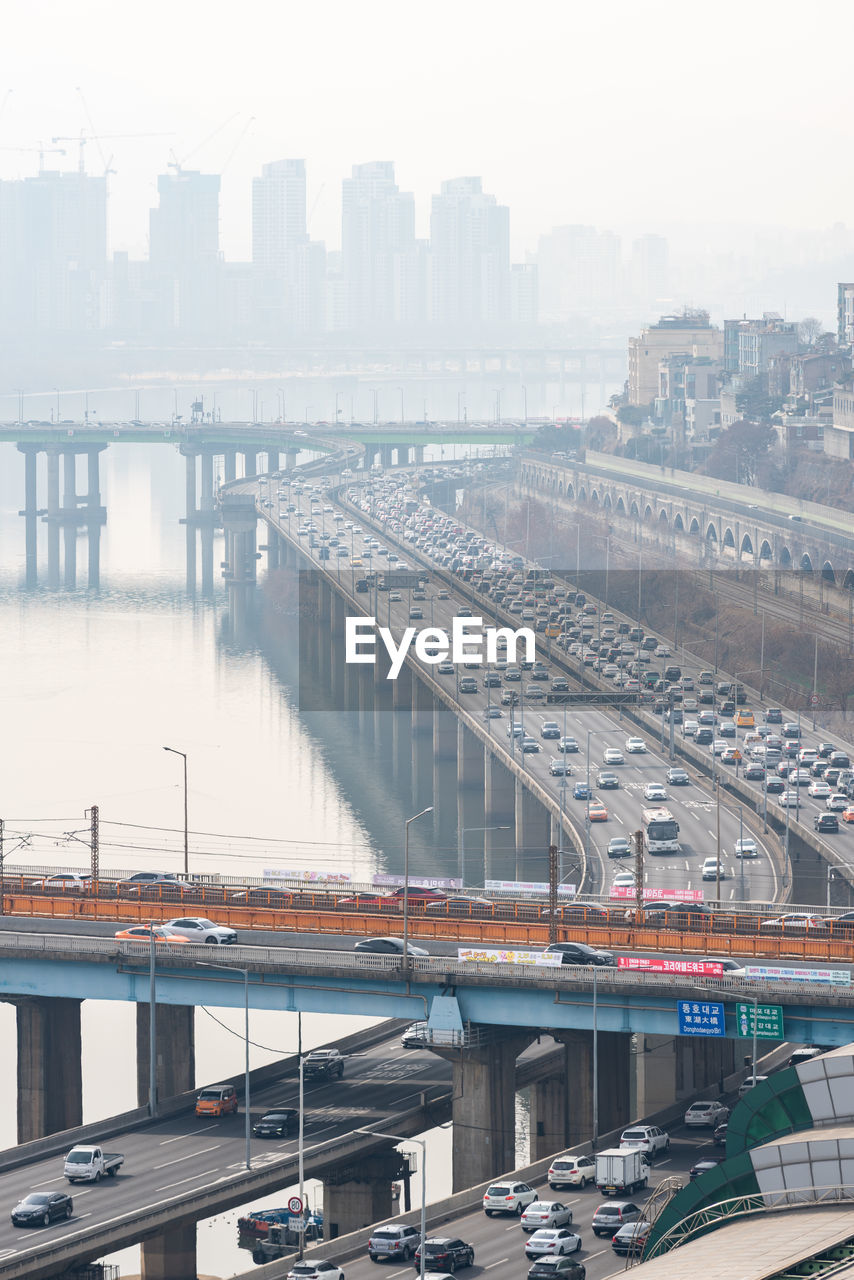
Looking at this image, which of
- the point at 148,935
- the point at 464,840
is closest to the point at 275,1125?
the point at 148,935

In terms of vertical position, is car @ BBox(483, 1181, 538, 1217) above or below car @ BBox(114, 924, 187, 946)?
below

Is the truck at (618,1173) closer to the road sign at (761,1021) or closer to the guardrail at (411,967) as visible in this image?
the road sign at (761,1021)

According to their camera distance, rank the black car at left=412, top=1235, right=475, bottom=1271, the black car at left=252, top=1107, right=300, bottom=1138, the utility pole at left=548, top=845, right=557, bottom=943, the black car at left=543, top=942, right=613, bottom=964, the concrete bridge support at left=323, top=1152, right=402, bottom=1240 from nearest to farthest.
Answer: the black car at left=412, top=1235, right=475, bottom=1271, the black car at left=252, top=1107, right=300, bottom=1138, the concrete bridge support at left=323, top=1152, right=402, bottom=1240, the utility pole at left=548, top=845, right=557, bottom=943, the black car at left=543, top=942, right=613, bottom=964

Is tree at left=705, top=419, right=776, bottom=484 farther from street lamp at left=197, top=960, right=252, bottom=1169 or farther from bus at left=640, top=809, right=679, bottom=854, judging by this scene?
street lamp at left=197, top=960, right=252, bottom=1169

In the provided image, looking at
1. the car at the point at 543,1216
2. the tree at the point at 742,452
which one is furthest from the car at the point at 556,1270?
the tree at the point at 742,452

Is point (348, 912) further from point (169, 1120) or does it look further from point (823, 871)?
point (823, 871)

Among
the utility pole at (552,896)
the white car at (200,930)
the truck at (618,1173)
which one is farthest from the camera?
the white car at (200,930)

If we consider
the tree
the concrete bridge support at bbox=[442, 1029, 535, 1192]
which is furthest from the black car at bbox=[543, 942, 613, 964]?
the tree
